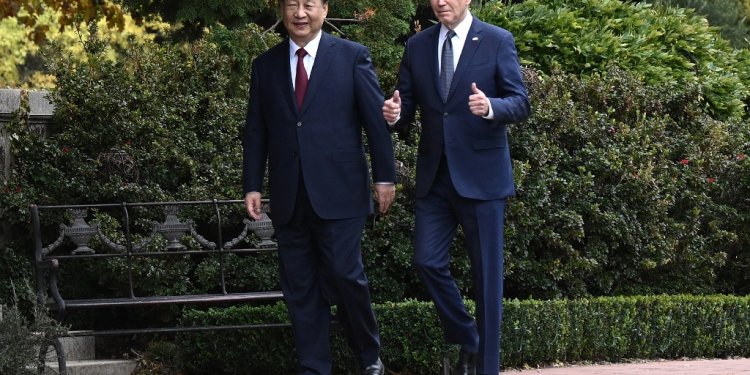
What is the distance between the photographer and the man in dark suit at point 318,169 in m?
5.89

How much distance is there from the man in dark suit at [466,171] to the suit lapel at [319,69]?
35cm

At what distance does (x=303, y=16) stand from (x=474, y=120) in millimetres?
921

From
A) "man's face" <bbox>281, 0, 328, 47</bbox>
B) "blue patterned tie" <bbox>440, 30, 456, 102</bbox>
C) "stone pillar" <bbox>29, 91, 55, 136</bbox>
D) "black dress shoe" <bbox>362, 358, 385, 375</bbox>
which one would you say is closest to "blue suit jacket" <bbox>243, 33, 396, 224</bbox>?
"man's face" <bbox>281, 0, 328, 47</bbox>

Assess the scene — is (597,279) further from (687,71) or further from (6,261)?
(6,261)

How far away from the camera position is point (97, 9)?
13234mm

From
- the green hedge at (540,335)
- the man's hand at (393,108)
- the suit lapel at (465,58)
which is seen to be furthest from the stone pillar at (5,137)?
the suit lapel at (465,58)

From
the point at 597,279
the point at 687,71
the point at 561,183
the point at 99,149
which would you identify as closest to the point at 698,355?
the point at 597,279

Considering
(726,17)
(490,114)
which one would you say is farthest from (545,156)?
(726,17)

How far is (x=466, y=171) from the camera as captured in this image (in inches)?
234

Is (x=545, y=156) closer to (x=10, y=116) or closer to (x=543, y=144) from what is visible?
(x=543, y=144)

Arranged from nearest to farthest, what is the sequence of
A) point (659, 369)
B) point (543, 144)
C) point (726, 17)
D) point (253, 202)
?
point (253, 202) < point (659, 369) < point (543, 144) < point (726, 17)

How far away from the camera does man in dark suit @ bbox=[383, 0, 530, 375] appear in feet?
19.4

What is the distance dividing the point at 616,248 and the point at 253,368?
10.2 feet

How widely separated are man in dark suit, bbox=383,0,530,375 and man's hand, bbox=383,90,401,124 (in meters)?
0.01
